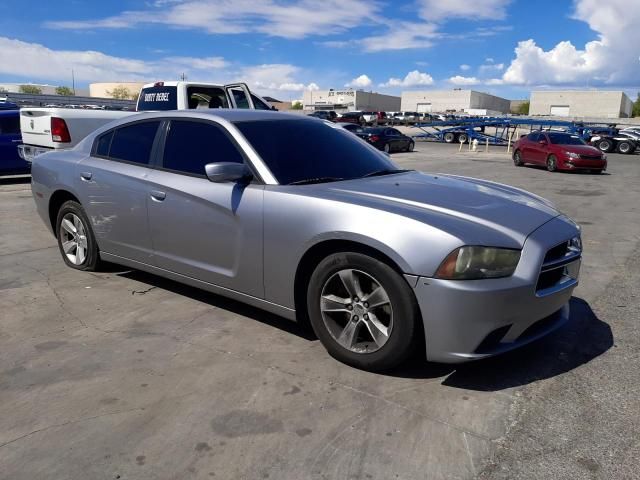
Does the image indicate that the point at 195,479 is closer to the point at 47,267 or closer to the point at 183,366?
the point at 183,366

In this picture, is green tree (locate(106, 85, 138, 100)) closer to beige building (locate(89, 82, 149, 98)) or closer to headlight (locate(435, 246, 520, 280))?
beige building (locate(89, 82, 149, 98))

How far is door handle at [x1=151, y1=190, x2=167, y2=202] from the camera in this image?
421cm

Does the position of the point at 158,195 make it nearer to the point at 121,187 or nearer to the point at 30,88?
the point at 121,187

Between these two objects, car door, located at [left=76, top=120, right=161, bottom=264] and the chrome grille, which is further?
car door, located at [left=76, top=120, right=161, bottom=264]

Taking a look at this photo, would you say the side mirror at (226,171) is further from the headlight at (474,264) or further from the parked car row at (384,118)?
the parked car row at (384,118)

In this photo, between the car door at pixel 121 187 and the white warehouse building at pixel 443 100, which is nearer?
the car door at pixel 121 187

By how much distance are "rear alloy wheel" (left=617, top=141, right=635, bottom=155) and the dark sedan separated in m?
13.0

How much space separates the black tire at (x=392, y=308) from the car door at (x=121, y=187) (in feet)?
5.63

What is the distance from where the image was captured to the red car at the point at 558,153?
18.9 m

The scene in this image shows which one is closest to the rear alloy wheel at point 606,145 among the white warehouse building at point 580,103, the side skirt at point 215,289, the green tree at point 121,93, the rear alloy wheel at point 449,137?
the rear alloy wheel at point 449,137

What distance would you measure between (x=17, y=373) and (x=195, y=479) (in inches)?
62.5

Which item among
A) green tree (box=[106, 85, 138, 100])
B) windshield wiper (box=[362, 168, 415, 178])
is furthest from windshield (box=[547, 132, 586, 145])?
green tree (box=[106, 85, 138, 100])

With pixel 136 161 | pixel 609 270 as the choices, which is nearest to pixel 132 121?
pixel 136 161

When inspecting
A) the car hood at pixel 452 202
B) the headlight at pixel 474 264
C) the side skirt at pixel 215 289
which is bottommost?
the side skirt at pixel 215 289
